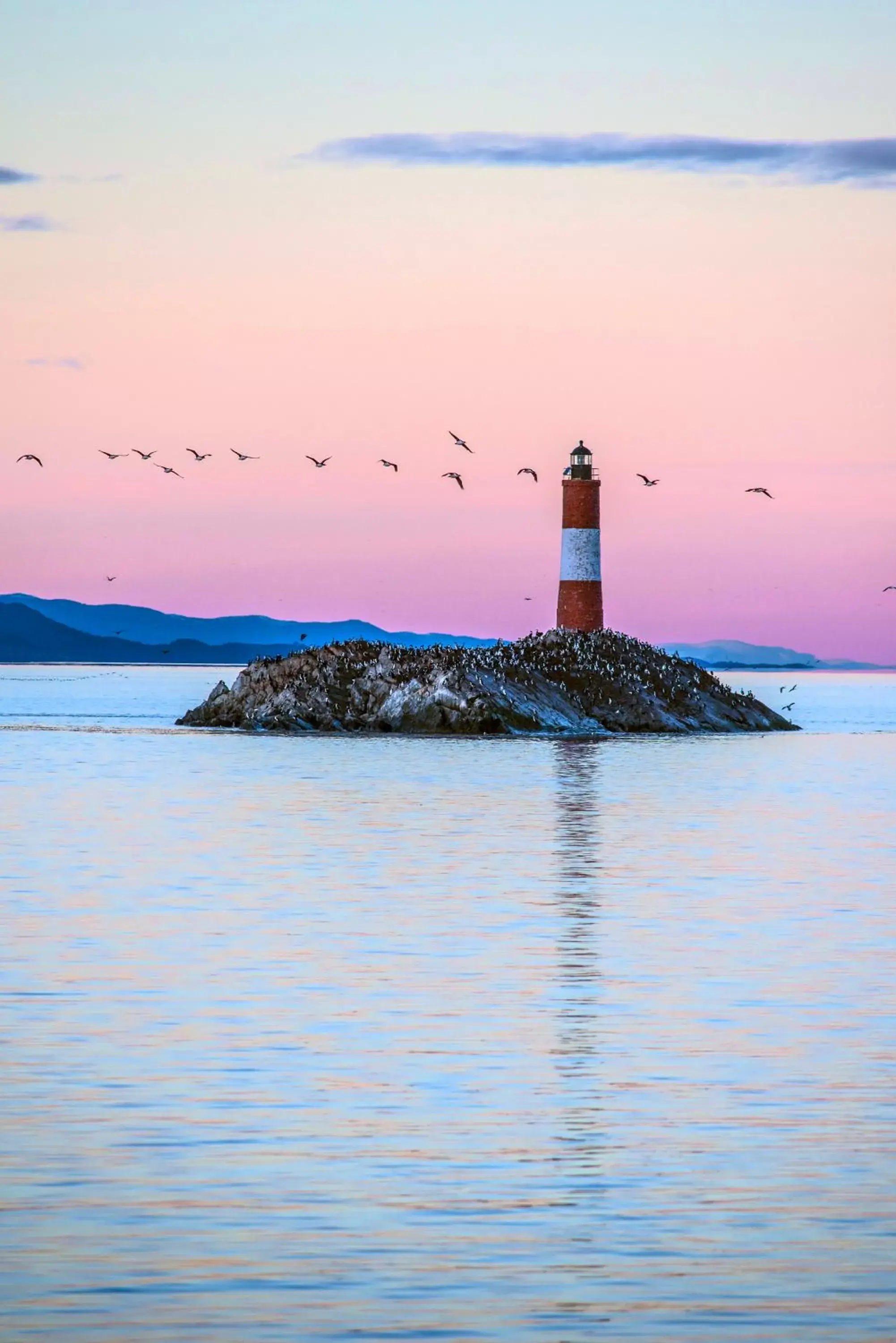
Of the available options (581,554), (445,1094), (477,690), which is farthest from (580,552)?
(445,1094)

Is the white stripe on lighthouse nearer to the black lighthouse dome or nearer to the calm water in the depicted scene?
the black lighthouse dome

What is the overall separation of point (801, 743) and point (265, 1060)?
7797cm

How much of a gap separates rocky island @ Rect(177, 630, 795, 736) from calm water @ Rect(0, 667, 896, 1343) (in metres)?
43.4

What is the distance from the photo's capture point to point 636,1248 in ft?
36.1

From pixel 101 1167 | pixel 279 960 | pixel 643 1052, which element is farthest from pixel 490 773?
pixel 101 1167

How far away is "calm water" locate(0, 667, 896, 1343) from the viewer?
10.2m

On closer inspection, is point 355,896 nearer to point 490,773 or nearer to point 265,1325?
point 265,1325

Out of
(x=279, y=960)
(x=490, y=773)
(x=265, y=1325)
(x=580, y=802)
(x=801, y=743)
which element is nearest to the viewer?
(x=265, y=1325)

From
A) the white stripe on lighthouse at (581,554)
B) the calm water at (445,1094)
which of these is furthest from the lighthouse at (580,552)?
the calm water at (445,1094)

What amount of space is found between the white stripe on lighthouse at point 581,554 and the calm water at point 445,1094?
50652 millimetres

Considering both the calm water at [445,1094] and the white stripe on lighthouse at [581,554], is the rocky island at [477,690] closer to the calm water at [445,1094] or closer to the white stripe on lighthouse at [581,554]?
the white stripe on lighthouse at [581,554]

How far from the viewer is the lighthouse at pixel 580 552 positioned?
88.5 metres

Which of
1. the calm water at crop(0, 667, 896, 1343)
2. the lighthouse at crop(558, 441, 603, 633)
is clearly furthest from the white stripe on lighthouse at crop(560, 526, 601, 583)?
the calm water at crop(0, 667, 896, 1343)

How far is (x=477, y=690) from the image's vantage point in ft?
265
